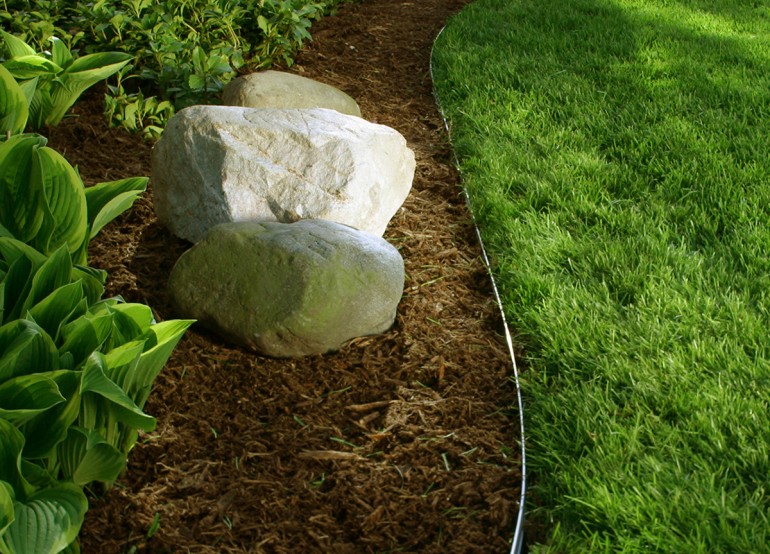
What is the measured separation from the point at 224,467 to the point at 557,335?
1266mm

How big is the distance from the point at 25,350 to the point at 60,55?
2.25 metres

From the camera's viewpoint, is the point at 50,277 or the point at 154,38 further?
the point at 154,38

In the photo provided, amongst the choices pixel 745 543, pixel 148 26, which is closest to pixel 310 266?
pixel 745 543

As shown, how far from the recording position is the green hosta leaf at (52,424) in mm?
2252

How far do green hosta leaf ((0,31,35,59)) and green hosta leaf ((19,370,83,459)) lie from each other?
7.46 ft

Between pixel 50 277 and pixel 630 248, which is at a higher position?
pixel 50 277

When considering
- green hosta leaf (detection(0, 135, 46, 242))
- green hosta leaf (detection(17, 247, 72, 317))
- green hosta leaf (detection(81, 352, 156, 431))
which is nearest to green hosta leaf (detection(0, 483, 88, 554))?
green hosta leaf (detection(81, 352, 156, 431))

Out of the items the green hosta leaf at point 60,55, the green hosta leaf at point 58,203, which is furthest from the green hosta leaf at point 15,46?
the green hosta leaf at point 58,203

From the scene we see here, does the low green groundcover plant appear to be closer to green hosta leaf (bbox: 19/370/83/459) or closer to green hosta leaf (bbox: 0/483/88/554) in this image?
green hosta leaf (bbox: 19/370/83/459)

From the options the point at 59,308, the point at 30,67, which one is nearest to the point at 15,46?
the point at 30,67

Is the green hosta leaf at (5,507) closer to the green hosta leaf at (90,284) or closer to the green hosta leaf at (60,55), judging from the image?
the green hosta leaf at (90,284)

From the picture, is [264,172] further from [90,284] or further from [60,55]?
[60,55]

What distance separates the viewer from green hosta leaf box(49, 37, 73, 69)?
399 cm

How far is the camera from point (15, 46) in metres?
3.94
